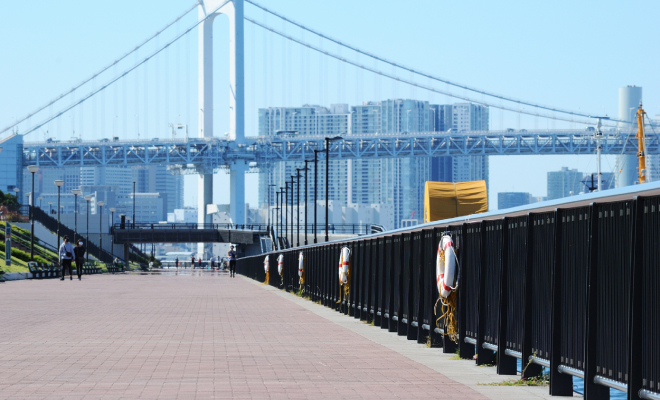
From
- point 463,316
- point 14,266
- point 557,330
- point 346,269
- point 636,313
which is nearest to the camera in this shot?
point 636,313

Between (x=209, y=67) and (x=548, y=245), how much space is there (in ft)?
356

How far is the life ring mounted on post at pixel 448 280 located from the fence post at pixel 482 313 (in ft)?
2.41

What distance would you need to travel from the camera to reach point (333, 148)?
14450 cm

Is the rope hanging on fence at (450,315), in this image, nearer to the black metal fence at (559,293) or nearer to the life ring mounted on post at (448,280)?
the life ring mounted on post at (448,280)

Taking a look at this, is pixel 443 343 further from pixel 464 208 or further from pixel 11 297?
pixel 464 208

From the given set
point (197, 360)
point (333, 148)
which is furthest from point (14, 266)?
point (333, 148)

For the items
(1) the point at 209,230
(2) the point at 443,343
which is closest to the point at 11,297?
(2) the point at 443,343

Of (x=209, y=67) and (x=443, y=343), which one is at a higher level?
(x=209, y=67)

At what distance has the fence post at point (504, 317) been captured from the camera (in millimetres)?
9188

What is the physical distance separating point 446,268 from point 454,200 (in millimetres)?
22479

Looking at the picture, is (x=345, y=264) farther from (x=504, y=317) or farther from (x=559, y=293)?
(x=559, y=293)

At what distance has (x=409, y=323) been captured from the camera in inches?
523

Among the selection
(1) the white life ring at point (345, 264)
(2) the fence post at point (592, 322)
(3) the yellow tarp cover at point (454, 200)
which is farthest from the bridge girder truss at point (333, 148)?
(2) the fence post at point (592, 322)

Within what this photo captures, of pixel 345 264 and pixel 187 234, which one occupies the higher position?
pixel 345 264
